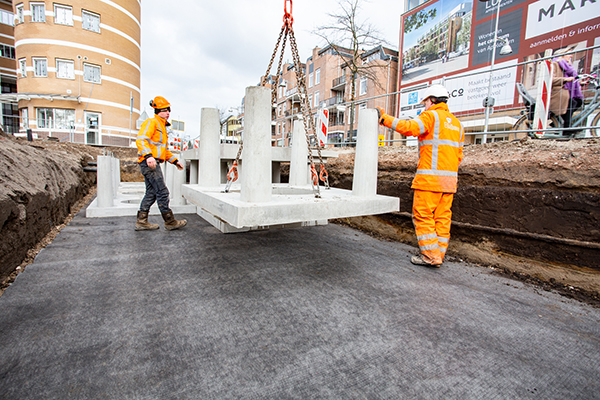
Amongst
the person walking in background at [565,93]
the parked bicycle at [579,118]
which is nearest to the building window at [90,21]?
the parked bicycle at [579,118]

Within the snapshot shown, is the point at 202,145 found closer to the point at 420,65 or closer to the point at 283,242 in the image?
the point at 283,242

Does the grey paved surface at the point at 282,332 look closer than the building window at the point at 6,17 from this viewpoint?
Yes

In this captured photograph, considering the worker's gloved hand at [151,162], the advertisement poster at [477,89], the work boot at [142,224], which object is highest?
the advertisement poster at [477,89]

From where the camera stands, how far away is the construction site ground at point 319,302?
1.61 metres

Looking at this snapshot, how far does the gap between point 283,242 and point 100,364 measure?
2716mm

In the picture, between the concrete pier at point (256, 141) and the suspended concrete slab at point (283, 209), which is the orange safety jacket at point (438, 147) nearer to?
the suspended concrete slab at point (283, 209)

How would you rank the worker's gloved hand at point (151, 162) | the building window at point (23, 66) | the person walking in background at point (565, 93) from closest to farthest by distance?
the worker's gloved hand at point (151, 162)
the person walking in background at point (565, 93)
the building window at point (23, 66)

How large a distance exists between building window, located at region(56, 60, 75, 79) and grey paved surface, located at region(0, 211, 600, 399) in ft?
83.2

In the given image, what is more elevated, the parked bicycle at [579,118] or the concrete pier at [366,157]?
the parked bicycle at [579,118]

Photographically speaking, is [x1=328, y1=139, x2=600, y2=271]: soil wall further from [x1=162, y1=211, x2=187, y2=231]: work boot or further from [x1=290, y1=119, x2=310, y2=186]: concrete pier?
[x1=162, y1=211, x2=187, y2=231]: work boot

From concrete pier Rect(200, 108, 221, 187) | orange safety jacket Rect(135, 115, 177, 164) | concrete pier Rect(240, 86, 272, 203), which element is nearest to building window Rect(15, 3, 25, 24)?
orange safety jacket Rect(135, 115, 177, 164)

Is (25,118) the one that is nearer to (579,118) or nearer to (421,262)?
(421,262)

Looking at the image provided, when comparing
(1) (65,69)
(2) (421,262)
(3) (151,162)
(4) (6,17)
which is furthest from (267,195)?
(4) (6,17)

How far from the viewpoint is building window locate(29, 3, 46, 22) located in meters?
21.4
